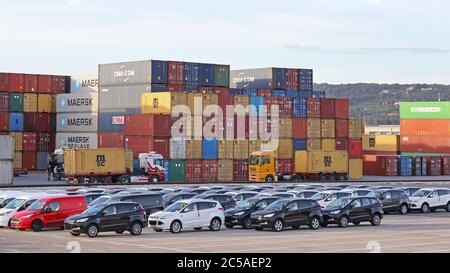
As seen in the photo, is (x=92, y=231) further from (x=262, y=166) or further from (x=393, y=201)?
(x=262, y=166)

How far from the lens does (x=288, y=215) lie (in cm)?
3841

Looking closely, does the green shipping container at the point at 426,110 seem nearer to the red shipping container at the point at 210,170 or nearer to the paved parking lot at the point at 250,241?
the red shipping container at the point at 210,170

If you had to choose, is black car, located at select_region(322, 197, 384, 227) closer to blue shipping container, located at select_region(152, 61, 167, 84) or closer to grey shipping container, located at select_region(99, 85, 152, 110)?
blue shipping container, located at select_region(152, 61, 167, 84)

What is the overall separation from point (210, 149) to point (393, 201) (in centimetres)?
3915

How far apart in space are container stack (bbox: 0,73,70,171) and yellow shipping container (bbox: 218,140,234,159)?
77.4 ft

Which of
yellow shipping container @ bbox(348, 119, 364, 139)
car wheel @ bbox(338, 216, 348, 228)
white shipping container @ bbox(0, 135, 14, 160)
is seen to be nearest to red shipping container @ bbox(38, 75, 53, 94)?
white shipping container @ bbox(0, 135, 14, 160)

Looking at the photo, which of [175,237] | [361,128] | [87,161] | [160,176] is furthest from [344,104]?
[175,237]

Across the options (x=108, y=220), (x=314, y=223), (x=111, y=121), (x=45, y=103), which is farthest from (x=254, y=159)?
(x=108, y=220)

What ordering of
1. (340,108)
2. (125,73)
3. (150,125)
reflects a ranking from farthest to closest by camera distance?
(340,108)
(125,73)
(150,125)

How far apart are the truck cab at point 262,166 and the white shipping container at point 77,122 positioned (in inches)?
865

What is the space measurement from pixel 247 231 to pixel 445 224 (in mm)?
10317

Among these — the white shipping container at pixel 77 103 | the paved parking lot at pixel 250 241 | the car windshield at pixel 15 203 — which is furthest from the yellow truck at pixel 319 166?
the paved parking lot at pixel 250 241

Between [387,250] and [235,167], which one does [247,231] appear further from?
[235,167]

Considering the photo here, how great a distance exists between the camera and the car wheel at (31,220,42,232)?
38344mm
